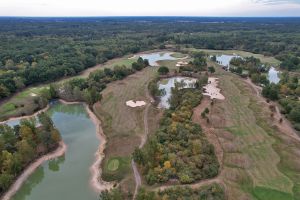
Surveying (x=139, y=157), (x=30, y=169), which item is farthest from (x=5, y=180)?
(x=139, y=157)

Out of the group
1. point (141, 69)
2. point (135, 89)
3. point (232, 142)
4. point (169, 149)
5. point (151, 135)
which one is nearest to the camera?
point (169, 149)

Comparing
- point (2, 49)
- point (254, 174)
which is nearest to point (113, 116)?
point (254, 174)

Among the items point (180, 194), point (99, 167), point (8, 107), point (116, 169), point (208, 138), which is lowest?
point (8, 107)

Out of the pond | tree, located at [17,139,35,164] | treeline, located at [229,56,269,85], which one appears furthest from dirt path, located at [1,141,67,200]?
treeline, located at [229,56,269,85]

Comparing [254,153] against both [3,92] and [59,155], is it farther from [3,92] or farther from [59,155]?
[3,92]

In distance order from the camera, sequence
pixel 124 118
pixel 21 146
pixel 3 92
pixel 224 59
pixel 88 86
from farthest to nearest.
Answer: pixel 224 59 → pixel 88 86 → pixel 3 92 → pixel 124 118 → pixel 21 146

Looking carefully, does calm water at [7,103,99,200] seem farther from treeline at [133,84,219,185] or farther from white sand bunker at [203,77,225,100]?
white sand bunker at [203,77,225,100]

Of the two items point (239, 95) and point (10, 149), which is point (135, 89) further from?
point (10, 149)
